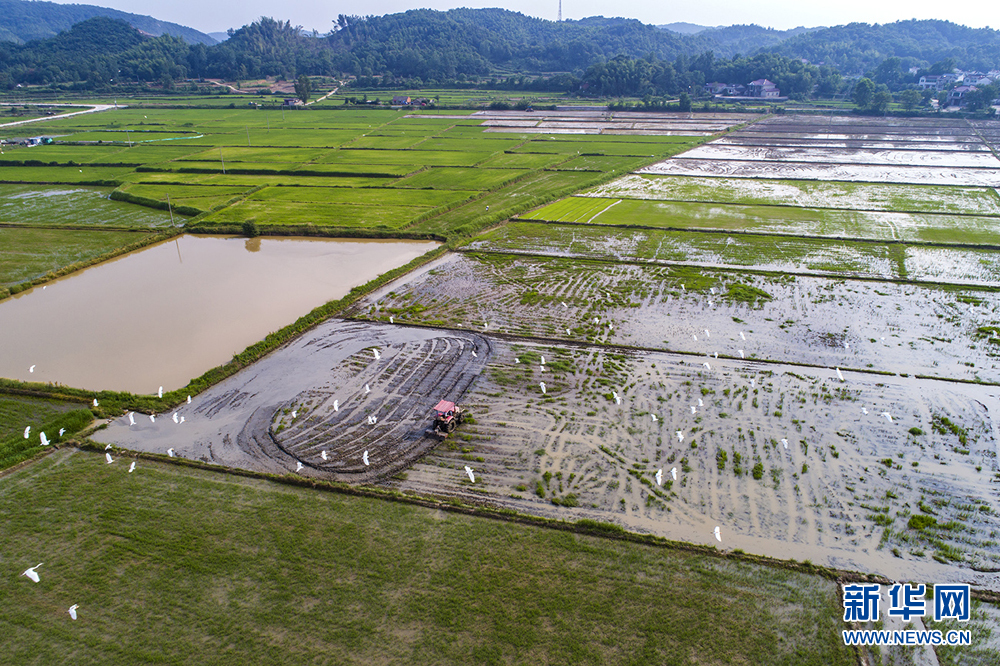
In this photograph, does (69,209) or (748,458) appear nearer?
(748,458)

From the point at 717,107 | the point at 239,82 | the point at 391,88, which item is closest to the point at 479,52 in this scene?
the point at 391,88

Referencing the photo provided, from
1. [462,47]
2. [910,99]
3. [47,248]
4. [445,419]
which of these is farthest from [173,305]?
[462,47]

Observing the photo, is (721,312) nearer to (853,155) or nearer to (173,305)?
(173,305)

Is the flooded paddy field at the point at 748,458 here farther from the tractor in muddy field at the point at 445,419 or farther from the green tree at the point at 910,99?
the green tree at the point at 910,99

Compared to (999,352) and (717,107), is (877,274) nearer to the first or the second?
(999,352)

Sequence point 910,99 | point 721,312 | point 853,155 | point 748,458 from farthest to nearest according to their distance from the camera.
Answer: point 910,99 → point 853,155 → point 721,312 → point 748,458

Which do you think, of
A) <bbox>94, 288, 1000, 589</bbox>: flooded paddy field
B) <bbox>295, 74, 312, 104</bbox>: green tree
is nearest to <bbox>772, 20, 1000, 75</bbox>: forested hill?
<bbox>295, 74, 312, 104</bbox>: green tree

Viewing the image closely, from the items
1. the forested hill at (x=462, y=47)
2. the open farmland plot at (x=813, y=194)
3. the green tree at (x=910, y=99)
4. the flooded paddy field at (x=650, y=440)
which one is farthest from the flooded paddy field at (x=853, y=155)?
the forested hill at (x=462, y=47)
